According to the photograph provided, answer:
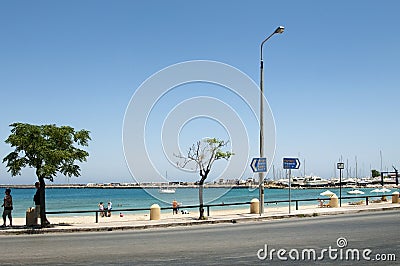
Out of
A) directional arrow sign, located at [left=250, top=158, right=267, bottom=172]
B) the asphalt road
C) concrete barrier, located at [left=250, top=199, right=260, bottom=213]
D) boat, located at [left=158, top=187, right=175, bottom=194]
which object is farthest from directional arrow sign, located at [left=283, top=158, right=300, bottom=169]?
boat, located at [left=158, top=187, right=175, bottom=194]

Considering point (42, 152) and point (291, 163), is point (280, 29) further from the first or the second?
point (42, 152)

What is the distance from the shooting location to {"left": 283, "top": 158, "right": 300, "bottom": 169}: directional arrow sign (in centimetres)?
2684

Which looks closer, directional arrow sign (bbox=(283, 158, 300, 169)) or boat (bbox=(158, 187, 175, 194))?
directional arrow sign (bbox=(283, 158, 300, 169))

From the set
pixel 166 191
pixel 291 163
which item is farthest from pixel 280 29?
pixel 166 191

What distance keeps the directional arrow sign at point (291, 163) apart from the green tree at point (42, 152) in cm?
1137

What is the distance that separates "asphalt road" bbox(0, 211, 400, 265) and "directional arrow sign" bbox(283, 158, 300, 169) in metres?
7.87

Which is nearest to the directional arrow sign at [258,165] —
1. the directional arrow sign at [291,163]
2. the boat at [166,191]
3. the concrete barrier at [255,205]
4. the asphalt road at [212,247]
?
the directional arrow sign at [291,163]

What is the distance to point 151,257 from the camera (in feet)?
40.5

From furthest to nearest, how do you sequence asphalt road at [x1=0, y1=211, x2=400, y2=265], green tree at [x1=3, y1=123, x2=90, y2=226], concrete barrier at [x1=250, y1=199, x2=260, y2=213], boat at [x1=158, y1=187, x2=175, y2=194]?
boat at [x1=158, y1=187, x2=175, y2=194] → concrete barrier at [x1=250, y1=199, x2=260, y2=213] → green tree at [x1=3, y1=123, x2=90, y2=226] → asphalt road at [x1=0, y1=211, x2=400, y2=265]

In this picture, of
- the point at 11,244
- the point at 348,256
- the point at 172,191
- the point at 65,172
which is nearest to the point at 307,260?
the point at 348,256

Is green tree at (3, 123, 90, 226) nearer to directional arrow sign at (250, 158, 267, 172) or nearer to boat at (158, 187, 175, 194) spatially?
directional arrow sign at (250, 158, 267, 172)

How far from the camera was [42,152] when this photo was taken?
22.2 meters

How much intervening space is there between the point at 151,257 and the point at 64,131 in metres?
12.7

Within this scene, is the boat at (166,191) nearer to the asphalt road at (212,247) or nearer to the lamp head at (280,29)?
the lamp head at (280,29)
